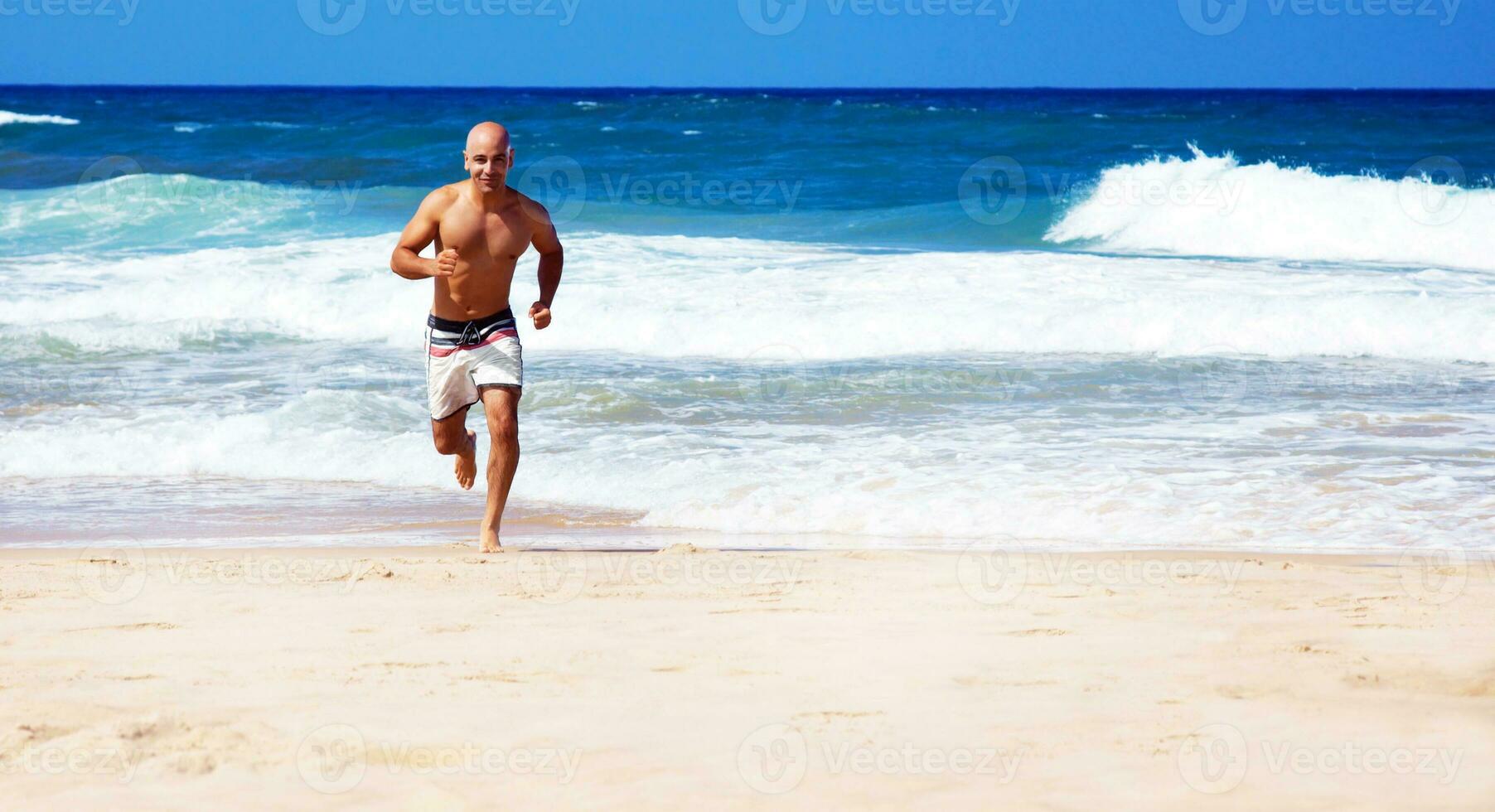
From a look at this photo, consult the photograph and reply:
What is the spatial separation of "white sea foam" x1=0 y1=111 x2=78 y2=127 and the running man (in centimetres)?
3562

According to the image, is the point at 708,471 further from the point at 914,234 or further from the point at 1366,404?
the point at 914,234

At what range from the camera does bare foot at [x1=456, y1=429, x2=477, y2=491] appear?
5.56m

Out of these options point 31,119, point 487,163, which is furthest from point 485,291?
point 31,119

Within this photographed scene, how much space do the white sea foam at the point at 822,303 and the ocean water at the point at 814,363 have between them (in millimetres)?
44

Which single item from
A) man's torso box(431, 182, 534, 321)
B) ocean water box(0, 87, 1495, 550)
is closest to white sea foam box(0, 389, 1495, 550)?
ocean water box(0, 87, 1495, 550)

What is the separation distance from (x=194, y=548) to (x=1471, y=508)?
5202 mm

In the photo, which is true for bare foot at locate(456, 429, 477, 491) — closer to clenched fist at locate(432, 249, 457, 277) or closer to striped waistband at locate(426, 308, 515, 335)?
striped waistband at locate(426, 308, 515, 335)

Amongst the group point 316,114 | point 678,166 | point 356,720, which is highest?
point 316,114

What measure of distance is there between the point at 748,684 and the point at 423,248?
2389 millimetres

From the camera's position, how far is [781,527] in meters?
5.75

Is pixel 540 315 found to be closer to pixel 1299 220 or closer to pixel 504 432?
pixel 504 432

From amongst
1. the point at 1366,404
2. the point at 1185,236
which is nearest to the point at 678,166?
the point at 1185,236

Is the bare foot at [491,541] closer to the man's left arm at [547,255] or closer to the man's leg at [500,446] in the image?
the man's leg at [500,446]

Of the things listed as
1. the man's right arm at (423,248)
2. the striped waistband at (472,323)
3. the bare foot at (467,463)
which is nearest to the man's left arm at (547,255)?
the striped waistband at (472,323)
